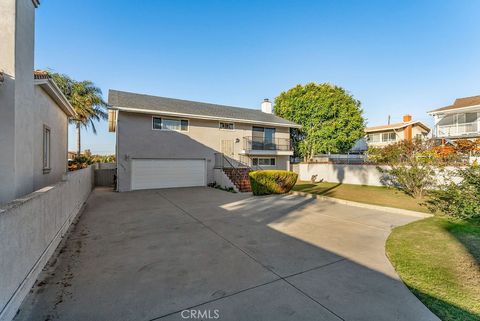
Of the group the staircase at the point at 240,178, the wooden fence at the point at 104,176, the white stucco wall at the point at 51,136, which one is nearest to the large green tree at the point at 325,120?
the staircase at the point at 240,178

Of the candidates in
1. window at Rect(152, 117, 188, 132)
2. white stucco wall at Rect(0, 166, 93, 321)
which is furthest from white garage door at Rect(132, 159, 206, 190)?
white stucco wall at Rect(0, 166, 93, 321)

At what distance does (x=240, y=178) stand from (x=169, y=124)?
607 centimetres

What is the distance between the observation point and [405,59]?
43.7 ft

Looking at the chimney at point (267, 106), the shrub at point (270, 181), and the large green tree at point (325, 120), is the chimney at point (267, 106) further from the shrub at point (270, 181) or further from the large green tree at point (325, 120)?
the shrub at point (270, 181)

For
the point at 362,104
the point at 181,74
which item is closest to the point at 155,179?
the point at 181,74

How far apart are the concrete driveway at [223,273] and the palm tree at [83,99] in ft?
64.9

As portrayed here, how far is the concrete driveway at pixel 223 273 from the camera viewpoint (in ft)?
8.71

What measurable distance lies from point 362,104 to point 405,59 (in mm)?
11287

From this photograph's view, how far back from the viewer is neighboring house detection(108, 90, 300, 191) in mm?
13438

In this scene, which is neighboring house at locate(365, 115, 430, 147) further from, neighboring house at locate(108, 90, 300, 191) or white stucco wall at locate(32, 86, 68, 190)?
white stucco wall at locate(32, 86, 68, 190)

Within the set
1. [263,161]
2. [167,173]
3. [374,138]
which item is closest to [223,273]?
[167,173]

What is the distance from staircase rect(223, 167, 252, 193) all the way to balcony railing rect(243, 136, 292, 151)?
Answer: 328 centimetres

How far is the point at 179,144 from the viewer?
49.1 feet

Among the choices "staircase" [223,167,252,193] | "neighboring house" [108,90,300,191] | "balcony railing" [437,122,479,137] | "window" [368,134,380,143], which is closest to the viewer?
"staircase" [223,167,252,193]
